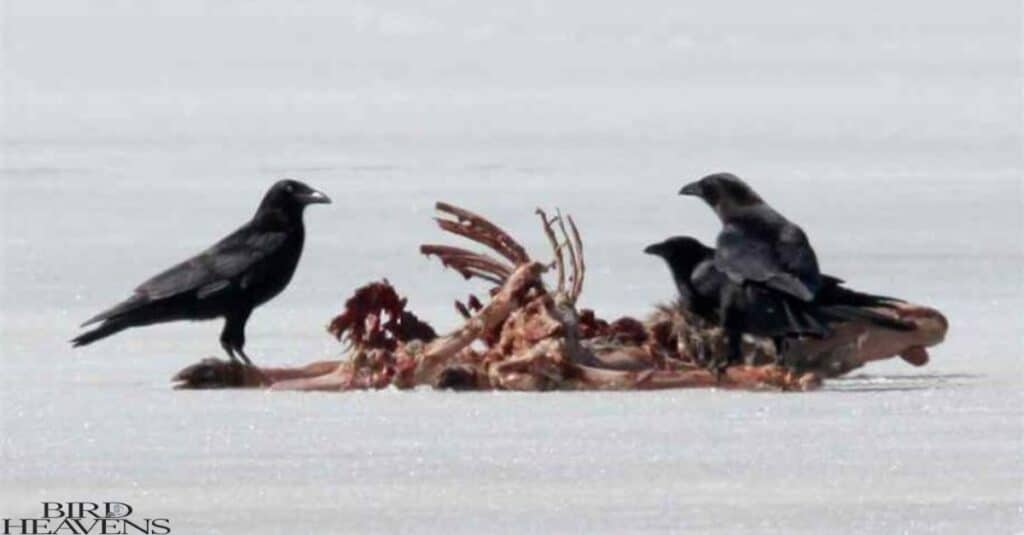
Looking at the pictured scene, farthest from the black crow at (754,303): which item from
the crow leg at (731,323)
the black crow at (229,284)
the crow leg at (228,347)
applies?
the crow leg at (228,347)

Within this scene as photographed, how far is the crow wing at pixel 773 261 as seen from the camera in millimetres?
10938

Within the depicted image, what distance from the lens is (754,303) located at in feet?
36.0

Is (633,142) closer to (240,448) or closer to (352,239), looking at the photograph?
(352,239)

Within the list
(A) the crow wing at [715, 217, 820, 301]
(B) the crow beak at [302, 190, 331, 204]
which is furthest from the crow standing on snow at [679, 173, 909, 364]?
(B) the crow beak at [302, 190, 331, 204]

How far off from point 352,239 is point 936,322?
538 centimetres

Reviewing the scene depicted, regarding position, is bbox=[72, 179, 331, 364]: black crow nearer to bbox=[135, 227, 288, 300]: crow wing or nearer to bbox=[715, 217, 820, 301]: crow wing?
bbox=[135, 227, 288, 300]: crow wing

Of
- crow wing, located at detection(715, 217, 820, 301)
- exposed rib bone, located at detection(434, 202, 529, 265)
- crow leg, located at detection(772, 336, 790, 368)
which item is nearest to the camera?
crow wing, located at detection(715, 217, 820, 301)

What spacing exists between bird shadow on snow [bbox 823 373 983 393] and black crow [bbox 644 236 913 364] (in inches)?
7.2

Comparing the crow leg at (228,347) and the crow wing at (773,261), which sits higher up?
the crow wing at (773,261)

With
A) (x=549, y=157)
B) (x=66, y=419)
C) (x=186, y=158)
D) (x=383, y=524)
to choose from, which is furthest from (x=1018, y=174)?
(x=383, y=524)

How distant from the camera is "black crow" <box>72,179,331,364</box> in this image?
11508mm

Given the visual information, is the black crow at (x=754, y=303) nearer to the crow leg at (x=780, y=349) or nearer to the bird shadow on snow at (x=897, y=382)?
the crow leg at (x=780, y=349)

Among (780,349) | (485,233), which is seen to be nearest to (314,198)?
(485,233)

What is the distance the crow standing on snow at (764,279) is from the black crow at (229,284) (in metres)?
1.42
